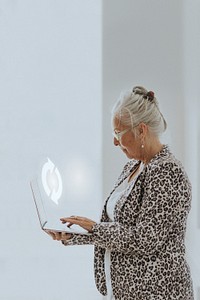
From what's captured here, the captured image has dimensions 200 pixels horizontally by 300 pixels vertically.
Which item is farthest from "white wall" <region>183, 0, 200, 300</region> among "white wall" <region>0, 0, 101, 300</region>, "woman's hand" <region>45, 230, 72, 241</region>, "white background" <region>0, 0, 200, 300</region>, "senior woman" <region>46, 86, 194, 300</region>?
"woman's hand" <region>45, 230, 72, 241</region>

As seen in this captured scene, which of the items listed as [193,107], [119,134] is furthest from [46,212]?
[193,107]

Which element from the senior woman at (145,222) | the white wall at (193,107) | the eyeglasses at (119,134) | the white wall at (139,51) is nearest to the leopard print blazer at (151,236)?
the senior woman at (145,222)

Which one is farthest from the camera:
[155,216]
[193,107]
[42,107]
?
[42,107]

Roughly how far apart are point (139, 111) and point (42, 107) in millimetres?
1037

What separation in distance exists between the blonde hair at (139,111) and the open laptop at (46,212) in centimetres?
35

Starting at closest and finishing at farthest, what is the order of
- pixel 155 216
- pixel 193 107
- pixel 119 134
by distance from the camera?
pixel 155 216, pixel 119 134, pixel 193 107

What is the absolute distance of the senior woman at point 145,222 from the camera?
177 centimetres

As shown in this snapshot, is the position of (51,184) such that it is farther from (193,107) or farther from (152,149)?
(193,107)

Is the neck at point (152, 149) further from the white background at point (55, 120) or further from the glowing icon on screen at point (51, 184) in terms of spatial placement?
the white background at point (55, 120)

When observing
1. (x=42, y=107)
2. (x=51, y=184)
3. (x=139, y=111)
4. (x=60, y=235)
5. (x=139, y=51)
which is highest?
(x=139, y=51)

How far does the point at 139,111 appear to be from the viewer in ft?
6.05

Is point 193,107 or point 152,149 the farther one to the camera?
point 193,107

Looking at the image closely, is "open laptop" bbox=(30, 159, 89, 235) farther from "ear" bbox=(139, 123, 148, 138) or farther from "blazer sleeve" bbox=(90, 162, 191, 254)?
"ear" bbox=(139, 123, 148, 138)

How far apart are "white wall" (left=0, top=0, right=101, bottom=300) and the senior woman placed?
2.95 ft
